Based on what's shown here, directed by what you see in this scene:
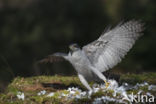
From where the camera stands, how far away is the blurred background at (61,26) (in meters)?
17.0

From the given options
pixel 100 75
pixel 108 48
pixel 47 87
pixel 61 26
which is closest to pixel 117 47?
pixel 108 48

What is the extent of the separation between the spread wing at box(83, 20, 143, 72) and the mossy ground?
563 mm

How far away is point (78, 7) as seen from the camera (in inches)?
835

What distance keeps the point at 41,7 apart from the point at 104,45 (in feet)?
51.6

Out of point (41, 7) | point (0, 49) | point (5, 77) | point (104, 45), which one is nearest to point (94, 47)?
point (104, 45)

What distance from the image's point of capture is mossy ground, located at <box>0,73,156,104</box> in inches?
264

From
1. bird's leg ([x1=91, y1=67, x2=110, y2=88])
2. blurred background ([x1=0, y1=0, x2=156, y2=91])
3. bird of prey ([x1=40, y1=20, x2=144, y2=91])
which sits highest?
blurred background ([x1=0, y1=0, x2=156, y2=91])

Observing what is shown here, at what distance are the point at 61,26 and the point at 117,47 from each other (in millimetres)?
13537

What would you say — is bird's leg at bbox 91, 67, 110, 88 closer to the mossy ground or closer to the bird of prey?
the bird of prey

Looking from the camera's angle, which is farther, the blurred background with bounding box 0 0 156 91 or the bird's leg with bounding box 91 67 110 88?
the blurred background with bounding box 0 0 156 91

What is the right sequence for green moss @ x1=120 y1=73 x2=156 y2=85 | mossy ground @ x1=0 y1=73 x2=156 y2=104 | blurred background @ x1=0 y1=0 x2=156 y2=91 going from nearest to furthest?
1. mossy ground @ x1=0 y1=73 x2=156 y2=104
2. green moss @ x1=120 y1=73 x2=156 y2=85
3. blurred background @ x1=0 y1=0 x2=156 y2=91

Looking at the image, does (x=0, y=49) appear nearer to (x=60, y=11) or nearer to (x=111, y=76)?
(x=60, y=11)

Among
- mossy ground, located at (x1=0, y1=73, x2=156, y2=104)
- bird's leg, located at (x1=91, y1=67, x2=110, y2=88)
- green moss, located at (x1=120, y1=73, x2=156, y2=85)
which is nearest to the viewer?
mossy ground, located at (x1=0, y1=73, x2=156, y2=104)

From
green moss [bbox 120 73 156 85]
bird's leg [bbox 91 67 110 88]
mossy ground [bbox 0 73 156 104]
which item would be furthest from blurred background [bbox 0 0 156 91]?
bird's leg [bbox 91 67 110 88]
